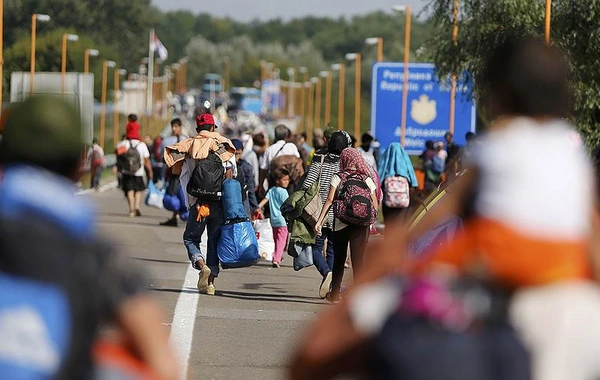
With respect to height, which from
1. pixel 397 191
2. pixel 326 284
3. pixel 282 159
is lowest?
pixel 326 284

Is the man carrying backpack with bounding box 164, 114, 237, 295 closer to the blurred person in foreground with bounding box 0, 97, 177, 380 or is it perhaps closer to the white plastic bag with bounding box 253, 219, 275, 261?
the white plastic bag with bounding box 253, 219, 275, 261

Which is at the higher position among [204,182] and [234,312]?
[204,182]

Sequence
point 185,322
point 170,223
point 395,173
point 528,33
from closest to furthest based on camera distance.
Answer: point 185,322
point 395,173
point 528,33
point 170,223

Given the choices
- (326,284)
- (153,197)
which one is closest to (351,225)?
(326,284)

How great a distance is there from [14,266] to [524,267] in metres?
1.17

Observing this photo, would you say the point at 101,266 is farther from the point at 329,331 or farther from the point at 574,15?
the point at 574,15

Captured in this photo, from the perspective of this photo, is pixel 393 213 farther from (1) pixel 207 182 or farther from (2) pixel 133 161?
(2) pixel 133 161

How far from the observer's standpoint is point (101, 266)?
362cm

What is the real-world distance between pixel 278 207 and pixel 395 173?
151 cm

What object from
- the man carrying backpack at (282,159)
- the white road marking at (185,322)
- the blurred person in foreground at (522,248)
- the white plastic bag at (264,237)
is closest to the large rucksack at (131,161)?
the man carrying backpack at (282,159)

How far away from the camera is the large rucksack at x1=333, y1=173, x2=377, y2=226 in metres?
12.9

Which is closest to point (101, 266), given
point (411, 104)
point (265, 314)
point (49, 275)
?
point (49, 275)

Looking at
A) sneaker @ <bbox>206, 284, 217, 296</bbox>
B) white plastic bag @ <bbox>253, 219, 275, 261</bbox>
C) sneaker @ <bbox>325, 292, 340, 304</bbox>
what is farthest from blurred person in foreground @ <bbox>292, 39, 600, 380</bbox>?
white plastic bag @ <bbox>253, 219, 275, 261</bbox>

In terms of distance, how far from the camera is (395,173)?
1791 centimetres
